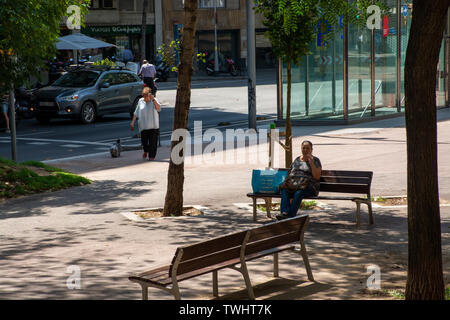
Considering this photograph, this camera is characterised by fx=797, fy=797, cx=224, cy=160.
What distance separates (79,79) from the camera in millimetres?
26953

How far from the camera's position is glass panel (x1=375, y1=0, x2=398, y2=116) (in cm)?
2577

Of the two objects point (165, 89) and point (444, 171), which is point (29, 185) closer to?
point (444, 171)

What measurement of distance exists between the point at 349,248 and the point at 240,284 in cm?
207

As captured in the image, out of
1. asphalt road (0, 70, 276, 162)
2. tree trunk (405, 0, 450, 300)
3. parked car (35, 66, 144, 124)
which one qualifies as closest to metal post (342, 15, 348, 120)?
asphalt road (0, 70, 276, 162)

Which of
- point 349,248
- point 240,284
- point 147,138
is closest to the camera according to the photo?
point 240,284

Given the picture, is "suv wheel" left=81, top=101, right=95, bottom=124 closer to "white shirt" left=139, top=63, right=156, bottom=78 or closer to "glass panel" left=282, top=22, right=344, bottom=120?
"white shirt" left=139, top=63, right=156, bottom=78

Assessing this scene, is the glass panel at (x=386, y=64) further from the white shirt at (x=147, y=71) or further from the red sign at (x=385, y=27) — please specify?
the white shirt at (x=147, y=71)

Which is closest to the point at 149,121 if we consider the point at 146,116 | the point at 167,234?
the point at 146,116

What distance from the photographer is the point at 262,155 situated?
18.3 meters

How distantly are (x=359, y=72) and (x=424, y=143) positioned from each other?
19.0 meters

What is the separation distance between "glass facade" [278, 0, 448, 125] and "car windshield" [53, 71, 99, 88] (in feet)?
21.3

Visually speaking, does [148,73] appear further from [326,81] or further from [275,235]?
[275,235]

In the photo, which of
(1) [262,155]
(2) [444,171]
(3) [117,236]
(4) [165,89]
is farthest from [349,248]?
(4) [165,89]
